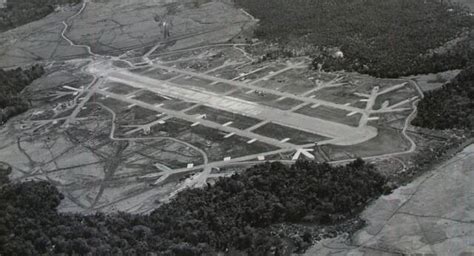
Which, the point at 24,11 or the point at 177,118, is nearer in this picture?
the point at 177,118

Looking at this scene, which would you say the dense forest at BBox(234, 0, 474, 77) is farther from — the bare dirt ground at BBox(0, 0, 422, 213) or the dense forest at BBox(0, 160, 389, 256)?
the dense forest at BBox(0, 160, 389, 256)

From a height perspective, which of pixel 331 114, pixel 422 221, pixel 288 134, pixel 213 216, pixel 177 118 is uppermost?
pixel 422 221

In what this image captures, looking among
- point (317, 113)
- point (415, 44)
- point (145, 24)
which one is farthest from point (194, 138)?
point (145, 24)

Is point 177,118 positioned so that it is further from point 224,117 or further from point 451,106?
point 451,106

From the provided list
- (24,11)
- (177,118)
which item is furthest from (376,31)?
(24,11)

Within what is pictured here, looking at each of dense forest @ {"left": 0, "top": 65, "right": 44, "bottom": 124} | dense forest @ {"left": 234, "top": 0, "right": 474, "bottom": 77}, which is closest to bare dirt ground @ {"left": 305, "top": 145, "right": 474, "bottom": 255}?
dense forest @ {"left": 234, "top": 0, "right": 474, "bottom": 77}
